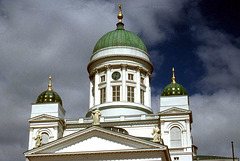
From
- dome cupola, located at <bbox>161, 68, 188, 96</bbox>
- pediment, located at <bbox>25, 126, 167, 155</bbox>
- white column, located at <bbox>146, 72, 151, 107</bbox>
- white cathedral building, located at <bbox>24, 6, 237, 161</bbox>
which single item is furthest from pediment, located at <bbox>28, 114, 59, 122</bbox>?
dome cupola, located at <bbox>161, 68, 188, 96</bbox>

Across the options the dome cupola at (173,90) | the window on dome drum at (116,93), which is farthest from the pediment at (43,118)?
the dome cupola at (173,90)

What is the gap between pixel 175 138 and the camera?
57219 mm

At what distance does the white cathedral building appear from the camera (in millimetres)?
46594

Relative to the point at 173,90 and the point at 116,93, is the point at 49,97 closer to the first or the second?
the point at 116,93

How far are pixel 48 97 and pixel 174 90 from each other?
54.2ft

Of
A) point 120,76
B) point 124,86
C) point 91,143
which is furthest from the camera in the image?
point 120,76

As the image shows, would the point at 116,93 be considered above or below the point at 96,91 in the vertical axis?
below

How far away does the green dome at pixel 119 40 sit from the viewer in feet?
228

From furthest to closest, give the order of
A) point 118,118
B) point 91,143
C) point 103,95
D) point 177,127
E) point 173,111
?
point 103,95, point 118,118, point 173,111, point 177,127, point 91,143

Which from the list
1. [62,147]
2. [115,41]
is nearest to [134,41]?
[115,41]

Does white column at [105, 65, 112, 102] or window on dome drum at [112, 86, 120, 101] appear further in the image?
window on dome drum at [112, 86, 120, 101]

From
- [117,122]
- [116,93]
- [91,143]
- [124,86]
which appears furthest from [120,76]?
[91,143]

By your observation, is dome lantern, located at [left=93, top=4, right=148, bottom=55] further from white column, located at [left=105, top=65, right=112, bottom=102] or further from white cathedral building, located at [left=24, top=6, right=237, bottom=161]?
white column, located at [left=105, top=65, right=112, bottom=102]

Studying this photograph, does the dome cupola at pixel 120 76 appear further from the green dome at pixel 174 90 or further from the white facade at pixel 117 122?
the green dome at pixel 174 90
